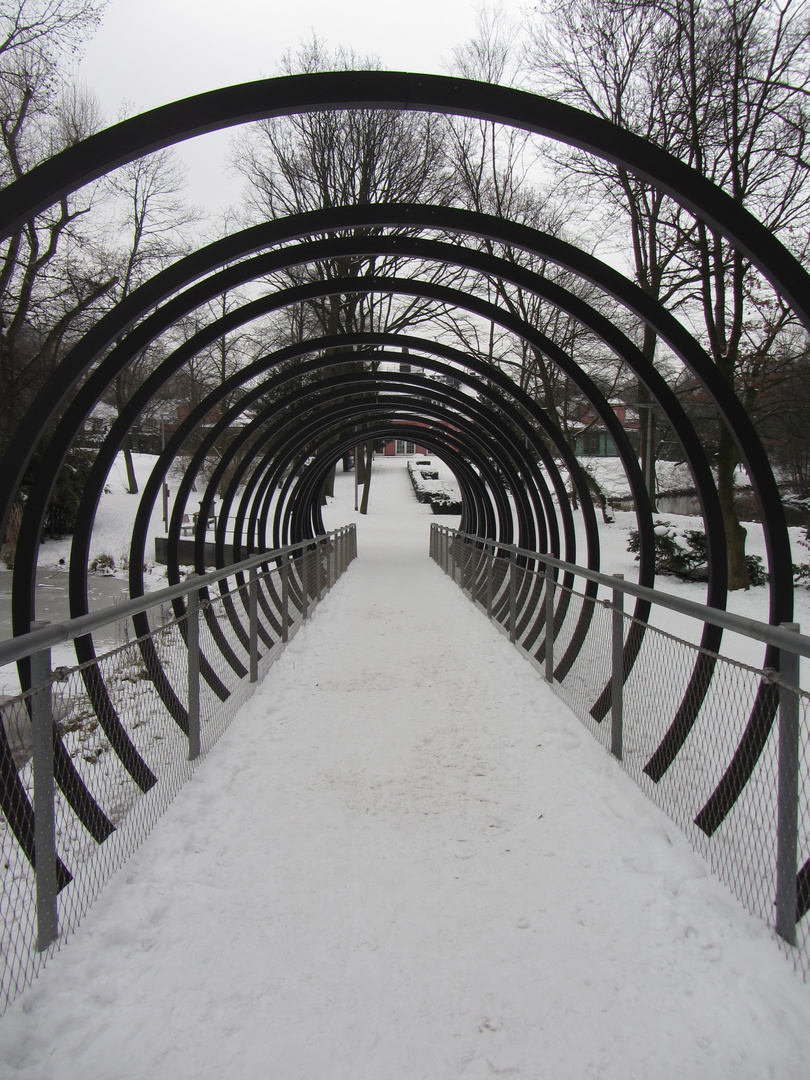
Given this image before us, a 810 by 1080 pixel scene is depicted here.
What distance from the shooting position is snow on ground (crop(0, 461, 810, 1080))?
1896mm

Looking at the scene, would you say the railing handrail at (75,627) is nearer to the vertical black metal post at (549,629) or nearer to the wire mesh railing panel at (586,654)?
the wire mesh railing panel at (586,654)

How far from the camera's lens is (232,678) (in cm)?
507

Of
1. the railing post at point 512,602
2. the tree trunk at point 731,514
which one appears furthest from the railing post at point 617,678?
the tree trunk at point 731,514

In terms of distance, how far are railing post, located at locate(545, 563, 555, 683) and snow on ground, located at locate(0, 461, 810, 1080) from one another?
3.59ft

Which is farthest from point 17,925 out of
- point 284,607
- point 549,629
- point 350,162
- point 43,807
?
point 350,162

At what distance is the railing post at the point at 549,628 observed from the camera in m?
5.34

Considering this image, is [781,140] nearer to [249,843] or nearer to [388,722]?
[388,722]

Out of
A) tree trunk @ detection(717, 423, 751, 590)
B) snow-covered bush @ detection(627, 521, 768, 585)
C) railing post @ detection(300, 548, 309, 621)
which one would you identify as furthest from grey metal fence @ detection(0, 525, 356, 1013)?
snow-covered bush @ detection(627, 521, 768, 585)

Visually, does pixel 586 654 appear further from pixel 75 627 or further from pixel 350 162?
pixel 350 162

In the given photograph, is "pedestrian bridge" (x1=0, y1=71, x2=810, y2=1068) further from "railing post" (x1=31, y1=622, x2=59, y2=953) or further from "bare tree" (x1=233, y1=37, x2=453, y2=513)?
"bare tree" (x1=233, y1=37, x2=453, y2=513)

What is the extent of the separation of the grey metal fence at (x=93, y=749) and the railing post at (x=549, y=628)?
2.12 m

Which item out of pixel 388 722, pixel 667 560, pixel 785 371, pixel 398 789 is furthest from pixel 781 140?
pixel 398 789

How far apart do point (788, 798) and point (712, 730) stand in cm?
82

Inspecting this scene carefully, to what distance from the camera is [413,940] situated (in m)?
2.39
